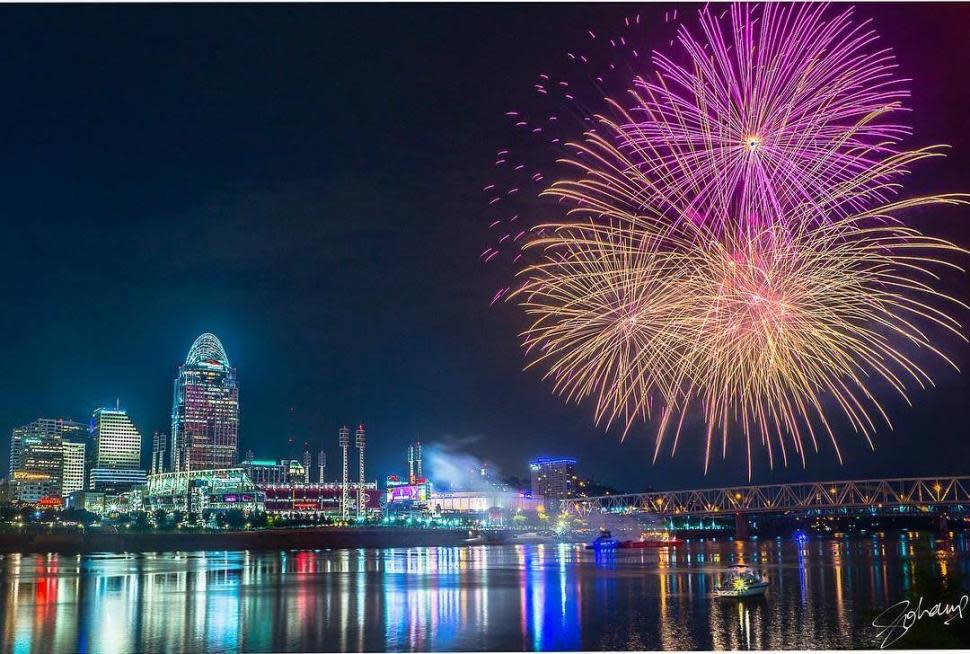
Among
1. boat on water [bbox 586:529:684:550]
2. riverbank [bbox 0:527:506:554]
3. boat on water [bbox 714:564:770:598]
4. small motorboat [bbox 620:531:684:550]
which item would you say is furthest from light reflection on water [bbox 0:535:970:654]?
small motorboat [bbox 620:531:684:550]

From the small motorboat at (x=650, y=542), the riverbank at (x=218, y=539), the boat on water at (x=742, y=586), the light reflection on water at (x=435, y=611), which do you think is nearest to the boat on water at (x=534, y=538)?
the riverbank at (x=218, y=539)

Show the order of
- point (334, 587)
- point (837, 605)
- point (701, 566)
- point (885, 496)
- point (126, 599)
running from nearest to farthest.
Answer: point (837, 605)
point (126, 599)
point (334, 587)
point (701, 566)
point (885, 496)

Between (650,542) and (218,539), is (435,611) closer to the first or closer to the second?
(218,539)

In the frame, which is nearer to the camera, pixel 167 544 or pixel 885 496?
pixel 167 544

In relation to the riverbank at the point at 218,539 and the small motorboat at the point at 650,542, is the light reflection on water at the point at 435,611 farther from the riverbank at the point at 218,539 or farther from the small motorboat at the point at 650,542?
the small motorboat at the point at 650,542

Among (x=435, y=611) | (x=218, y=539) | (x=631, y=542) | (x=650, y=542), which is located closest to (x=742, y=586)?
(x=435, y=611)

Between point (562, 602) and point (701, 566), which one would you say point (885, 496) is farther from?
point (562, 602)

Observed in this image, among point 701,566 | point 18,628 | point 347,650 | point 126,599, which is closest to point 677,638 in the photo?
point 347,650
